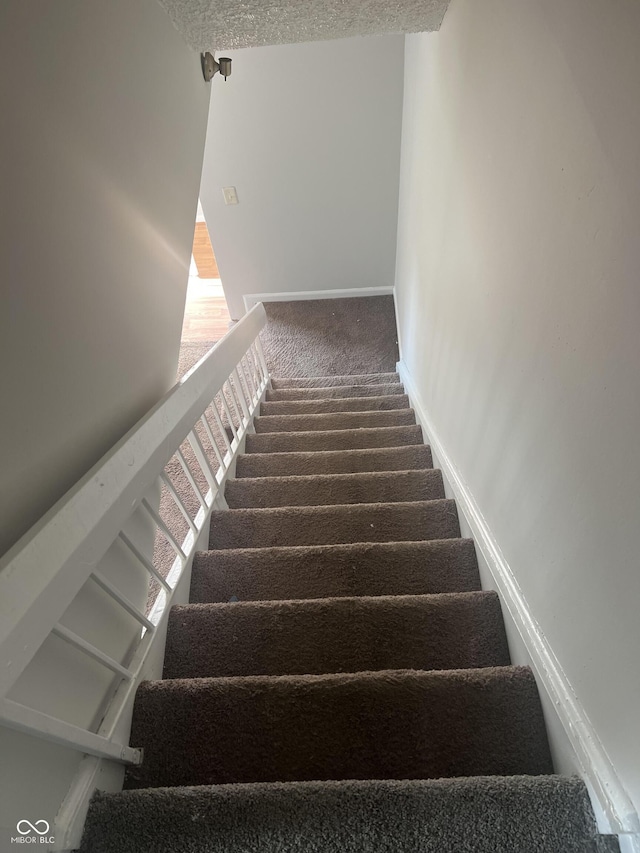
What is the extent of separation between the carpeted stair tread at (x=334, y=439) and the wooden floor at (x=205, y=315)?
7.20ft

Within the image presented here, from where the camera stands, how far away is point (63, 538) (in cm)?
68

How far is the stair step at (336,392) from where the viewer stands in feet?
10.0

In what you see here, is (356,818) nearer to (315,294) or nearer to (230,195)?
(230,195)

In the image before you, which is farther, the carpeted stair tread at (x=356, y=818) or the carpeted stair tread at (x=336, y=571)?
the carpeted stair tread at (x=336, y=571)

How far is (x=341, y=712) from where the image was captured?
3.10 ft

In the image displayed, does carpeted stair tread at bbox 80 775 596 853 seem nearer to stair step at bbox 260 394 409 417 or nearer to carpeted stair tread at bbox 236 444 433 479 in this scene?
carpeted stair tread at bbox 236 444 433 479

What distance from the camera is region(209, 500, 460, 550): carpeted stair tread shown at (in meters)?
1.57

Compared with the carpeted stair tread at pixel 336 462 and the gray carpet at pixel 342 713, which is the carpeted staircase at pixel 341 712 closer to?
the gray carpet at pixel 342 713

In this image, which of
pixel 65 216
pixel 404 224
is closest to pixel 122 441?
pixel 65 216

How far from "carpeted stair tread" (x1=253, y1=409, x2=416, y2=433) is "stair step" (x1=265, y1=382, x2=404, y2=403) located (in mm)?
442

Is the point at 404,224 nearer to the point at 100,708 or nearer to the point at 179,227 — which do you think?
the point at 179,227

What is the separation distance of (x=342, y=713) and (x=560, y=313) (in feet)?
2.94

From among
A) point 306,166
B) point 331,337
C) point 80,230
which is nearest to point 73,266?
point 80,230

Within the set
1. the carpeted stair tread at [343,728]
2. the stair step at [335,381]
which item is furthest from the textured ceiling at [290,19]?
the stair step at [335,381]
